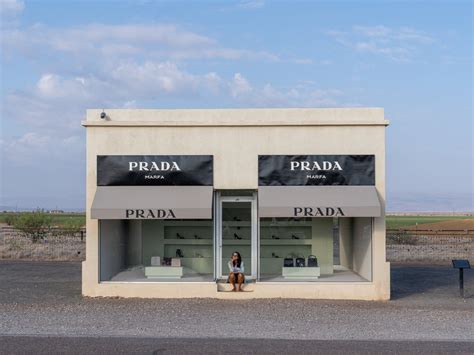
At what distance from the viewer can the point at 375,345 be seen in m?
12.0

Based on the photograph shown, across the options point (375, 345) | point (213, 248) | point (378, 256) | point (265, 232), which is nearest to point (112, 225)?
point (213, 248)

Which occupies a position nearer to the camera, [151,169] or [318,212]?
[318,212]

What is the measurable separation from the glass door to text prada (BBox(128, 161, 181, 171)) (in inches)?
55.3

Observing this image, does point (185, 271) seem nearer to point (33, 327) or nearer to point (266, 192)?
point (266, 192)

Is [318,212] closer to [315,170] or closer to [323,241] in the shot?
[315,170]

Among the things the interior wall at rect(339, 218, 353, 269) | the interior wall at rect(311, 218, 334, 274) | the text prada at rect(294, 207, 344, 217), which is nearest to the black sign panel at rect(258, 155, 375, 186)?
the text prada at rect(294, 207, 344, 217)

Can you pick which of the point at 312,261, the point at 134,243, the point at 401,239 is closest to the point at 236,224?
the point at 312,261

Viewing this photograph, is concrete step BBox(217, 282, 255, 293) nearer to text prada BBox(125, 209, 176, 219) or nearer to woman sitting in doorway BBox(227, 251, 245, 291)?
woman sitting in doorway BBox(227, 251, 245, 291)

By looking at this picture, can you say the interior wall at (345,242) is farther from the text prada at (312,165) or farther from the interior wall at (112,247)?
the interior wall at (112,247)

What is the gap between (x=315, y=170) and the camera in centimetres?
1952

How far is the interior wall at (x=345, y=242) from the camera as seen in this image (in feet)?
68.9

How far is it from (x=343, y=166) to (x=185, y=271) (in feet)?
16.2

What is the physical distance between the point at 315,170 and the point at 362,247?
2660mm

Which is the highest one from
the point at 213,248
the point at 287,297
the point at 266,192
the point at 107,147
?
the point at 107,147
